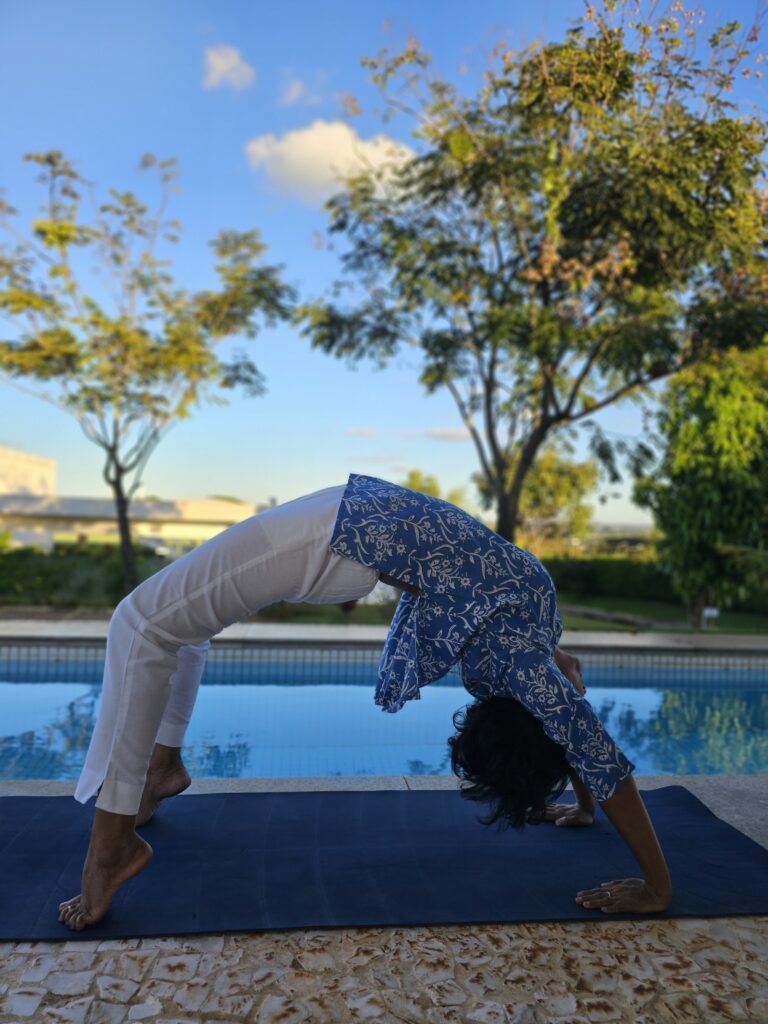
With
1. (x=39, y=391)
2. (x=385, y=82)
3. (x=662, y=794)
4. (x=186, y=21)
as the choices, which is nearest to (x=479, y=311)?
(x=385, y=82)

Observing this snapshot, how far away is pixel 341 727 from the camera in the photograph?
5.14m

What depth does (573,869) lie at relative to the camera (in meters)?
2.30

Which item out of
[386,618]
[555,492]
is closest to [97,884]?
[386,618]

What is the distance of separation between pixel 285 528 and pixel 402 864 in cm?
101

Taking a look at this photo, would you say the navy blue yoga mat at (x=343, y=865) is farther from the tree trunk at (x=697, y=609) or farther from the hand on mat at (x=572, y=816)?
the tree trunk at (x=697, y=609)

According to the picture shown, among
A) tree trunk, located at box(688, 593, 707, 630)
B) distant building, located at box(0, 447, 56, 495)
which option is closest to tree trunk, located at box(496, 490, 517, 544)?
tree trunk, located at box(688, 593, 707, 630)

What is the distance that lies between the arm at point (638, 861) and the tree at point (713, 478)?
990cm

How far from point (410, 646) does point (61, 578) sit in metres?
10.2

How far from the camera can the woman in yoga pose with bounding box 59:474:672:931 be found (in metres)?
1.92

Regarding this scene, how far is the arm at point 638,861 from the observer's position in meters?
1.99

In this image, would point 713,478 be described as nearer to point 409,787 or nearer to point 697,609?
point 697,609

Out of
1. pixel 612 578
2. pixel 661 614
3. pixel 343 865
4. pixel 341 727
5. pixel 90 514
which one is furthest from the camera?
pixel 90 514

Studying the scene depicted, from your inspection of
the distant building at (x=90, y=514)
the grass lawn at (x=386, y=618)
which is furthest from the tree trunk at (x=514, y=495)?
the distant building at (x=90, y=514)

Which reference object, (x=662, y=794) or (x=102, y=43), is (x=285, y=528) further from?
(x=102, y=43)
